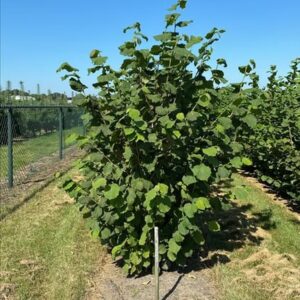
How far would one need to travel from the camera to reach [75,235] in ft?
17.9

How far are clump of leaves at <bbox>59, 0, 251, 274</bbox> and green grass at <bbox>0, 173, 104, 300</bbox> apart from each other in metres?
0.63

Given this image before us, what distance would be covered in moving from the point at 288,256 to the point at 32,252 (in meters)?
2.65

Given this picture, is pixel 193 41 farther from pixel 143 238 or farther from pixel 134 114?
pixel 143 238

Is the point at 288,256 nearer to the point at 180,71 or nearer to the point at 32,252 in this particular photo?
the point at 180,71

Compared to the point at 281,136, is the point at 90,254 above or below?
below

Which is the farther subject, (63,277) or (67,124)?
(67,124)

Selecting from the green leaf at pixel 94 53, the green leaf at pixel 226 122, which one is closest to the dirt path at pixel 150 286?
the green leaf at pixel 226 122

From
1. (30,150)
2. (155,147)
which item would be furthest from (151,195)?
(30,150)

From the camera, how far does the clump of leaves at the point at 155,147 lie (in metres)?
3.57

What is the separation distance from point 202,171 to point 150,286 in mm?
1174

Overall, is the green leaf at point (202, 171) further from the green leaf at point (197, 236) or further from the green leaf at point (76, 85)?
the green leaf at point (76, 85)

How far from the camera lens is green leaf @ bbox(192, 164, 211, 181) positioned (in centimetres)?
349

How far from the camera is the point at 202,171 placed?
353 cm

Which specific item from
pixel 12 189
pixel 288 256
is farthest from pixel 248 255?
pixel 12 189
